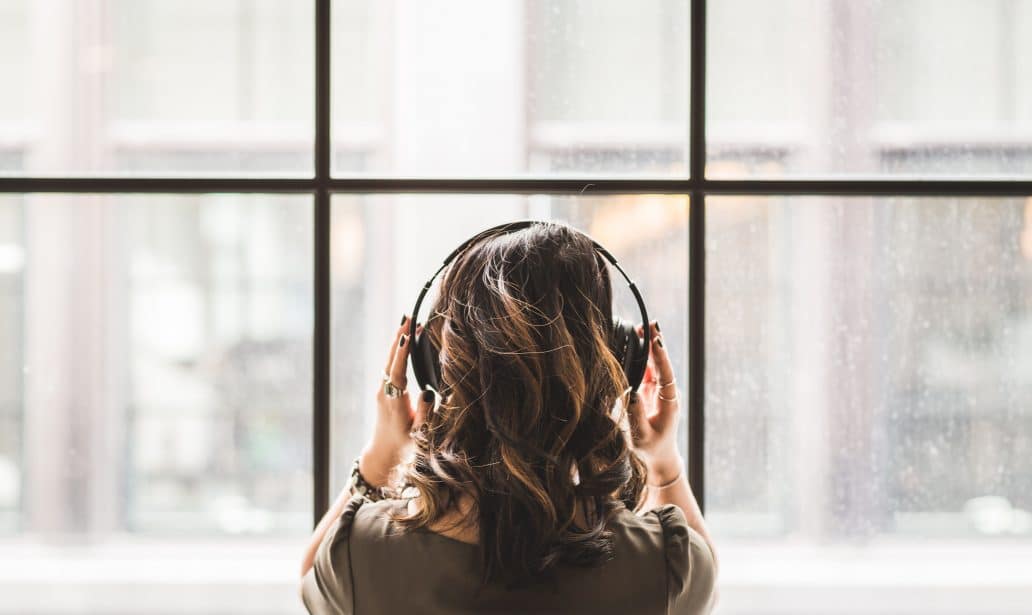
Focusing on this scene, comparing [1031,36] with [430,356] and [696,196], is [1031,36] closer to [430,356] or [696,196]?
[696,196]

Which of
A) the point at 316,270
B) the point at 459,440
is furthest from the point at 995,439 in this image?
the point at 316,270

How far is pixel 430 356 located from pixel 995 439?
3.32ft

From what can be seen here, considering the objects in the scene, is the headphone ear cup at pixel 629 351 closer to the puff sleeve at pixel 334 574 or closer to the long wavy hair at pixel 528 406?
the long wavy hair at pixel 528 406

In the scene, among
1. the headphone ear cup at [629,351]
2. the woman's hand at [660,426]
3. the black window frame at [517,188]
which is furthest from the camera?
the black window frame at [517,188]

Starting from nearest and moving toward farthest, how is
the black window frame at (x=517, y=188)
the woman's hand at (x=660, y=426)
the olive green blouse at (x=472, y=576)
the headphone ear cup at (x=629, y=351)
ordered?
the olive green blouse at (x=472, y=576)
the headphone ear cup at (x=629, y=351)
the woman's hand at (x=660, y=426)
the black window frame at (x=517, y=188)

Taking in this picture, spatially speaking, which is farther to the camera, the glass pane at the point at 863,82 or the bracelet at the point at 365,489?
the glass pane at the point at 863,82

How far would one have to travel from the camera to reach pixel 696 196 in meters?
1.31

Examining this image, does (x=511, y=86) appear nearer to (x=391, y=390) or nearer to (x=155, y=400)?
(x=391, y=390)

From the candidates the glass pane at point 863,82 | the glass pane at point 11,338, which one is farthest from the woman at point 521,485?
the glass pane at point 11,338

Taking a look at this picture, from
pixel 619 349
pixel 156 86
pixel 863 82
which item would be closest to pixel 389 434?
pixel 619 349

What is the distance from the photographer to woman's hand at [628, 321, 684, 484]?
1.04 m

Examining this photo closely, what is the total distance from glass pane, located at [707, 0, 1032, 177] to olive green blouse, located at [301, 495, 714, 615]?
723 mm

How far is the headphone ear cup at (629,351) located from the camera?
0.94 m

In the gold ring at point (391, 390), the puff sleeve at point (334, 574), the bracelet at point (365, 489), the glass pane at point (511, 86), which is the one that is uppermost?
the glass pane at point (511, 86)
